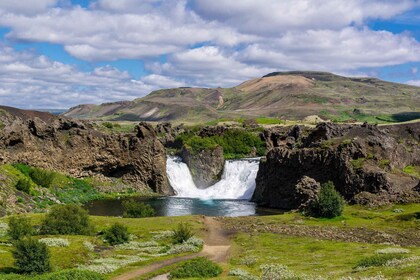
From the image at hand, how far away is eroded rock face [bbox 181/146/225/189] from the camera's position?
410ft

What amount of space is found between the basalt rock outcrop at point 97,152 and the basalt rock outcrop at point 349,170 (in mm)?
27467

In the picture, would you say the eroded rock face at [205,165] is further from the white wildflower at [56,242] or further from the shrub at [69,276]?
the shrub at [69,276]

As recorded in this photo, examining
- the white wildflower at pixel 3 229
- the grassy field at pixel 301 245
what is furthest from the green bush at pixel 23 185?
the white wildflower at pixel 3 229

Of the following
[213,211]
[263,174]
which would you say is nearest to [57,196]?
[213,211]

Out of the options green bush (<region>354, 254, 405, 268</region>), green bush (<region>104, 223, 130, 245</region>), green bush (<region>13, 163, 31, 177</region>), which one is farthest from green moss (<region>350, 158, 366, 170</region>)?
green bush (<region>13, 163, 31, 177</region>)

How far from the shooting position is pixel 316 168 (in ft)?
310

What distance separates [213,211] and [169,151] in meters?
56.6

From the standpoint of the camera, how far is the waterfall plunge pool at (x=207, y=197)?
93000mm

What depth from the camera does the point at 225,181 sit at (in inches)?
4845

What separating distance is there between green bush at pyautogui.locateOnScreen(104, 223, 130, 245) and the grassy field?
0.98 metres

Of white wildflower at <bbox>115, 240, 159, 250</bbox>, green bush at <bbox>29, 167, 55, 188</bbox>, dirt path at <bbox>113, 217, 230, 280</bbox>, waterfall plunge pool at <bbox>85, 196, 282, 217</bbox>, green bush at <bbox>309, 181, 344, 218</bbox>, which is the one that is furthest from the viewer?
green bush at <bbox>29, 167, 55, 188</bbox>

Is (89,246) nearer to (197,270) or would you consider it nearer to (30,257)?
(30,257)

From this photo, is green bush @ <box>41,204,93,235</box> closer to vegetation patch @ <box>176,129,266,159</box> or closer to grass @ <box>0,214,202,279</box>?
grass @ <box>0,214,202,279</box>

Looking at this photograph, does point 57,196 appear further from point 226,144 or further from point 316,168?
point 226,144
